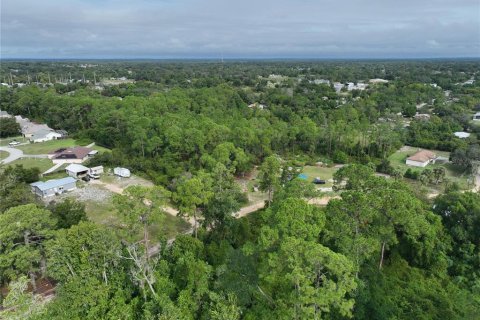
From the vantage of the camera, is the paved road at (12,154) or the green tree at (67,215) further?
the paved road at (12,154)

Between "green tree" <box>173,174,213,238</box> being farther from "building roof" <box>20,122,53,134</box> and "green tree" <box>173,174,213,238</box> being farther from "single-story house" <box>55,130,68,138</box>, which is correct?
"building roof" <box>20,122,53,134</box>

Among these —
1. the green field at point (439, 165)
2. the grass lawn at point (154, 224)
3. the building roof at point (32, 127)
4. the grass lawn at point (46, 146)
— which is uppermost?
the building roof at point (32, 127)

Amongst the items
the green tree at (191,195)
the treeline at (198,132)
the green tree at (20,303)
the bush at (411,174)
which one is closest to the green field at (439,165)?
the bush at (411,174)

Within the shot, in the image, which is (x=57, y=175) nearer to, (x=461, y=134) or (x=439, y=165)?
(x=439, y=165)

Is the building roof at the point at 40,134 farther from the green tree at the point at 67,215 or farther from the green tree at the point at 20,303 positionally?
the green tree at the point at 20,303

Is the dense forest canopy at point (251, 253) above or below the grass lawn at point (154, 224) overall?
above

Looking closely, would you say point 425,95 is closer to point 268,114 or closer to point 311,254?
point 268,114
